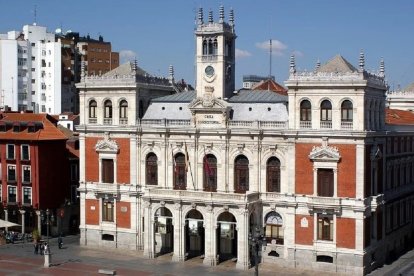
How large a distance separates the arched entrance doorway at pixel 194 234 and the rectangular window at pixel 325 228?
506 inches

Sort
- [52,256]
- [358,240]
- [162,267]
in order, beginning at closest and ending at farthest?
[358,240]
[162,267]
[52,256]

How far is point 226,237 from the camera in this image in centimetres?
7362

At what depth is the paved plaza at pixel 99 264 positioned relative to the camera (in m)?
70.6

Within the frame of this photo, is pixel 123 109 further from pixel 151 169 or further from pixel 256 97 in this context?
pixel 256 97

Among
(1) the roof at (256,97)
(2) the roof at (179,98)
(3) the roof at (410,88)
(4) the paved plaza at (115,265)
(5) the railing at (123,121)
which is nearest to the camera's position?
(4) the paved plaza at (115,265)

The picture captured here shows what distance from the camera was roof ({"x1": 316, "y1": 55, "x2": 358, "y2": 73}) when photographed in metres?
69.8

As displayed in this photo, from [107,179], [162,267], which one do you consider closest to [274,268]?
[162,267]

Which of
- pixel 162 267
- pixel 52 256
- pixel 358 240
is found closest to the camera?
pixel 358 240

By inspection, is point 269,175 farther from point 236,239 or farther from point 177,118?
point 177,118

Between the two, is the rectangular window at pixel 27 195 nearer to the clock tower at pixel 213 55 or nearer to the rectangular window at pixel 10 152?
the rectangular window at pixel 10 152

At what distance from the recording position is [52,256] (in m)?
78.4

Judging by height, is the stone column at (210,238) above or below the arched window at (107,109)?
below

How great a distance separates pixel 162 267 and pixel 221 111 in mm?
18025

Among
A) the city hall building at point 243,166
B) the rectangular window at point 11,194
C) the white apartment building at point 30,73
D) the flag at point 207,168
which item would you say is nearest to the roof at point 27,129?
the rectangular window at point 11,194
